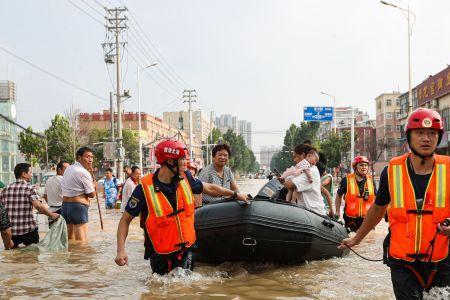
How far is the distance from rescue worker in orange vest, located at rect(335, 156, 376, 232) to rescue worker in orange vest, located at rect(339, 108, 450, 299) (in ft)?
19.4

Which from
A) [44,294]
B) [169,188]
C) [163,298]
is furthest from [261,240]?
[44,294]

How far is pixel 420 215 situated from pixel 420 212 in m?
0.02

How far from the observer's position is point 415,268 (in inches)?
141

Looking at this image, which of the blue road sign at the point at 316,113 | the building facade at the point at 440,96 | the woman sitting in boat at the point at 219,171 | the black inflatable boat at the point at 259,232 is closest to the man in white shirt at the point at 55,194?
the woman sitting in boat at the point at 219,171

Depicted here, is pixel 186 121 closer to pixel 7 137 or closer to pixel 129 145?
pixel 129 145

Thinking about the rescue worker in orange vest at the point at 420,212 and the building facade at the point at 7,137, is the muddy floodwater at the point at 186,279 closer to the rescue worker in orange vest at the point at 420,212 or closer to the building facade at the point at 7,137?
the rescue worker in orange vest at the point at 420,212

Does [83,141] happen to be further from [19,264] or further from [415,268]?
[415,268]

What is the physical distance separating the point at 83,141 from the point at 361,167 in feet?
152

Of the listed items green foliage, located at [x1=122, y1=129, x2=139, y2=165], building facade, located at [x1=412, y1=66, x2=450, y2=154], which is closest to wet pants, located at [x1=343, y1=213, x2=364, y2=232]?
building facade, located at [x1=412, y1=66, x2=450, y2=154]

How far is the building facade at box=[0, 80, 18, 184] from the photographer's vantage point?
41500 millimetres

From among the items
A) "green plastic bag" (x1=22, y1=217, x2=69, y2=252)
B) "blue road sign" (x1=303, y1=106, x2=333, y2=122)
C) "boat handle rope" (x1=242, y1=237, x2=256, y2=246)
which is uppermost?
"blue road sign" (x1=303, y1=106, x2=333, y2=122)

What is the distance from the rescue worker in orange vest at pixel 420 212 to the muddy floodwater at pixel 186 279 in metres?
2.37

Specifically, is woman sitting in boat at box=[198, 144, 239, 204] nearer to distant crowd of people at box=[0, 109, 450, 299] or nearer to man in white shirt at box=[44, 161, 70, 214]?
distant crowd of people at box=[0, 109, 450, 299]

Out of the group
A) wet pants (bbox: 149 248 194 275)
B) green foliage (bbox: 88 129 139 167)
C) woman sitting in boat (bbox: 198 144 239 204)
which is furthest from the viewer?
green foliage (bbox: 88 129 139 167)
